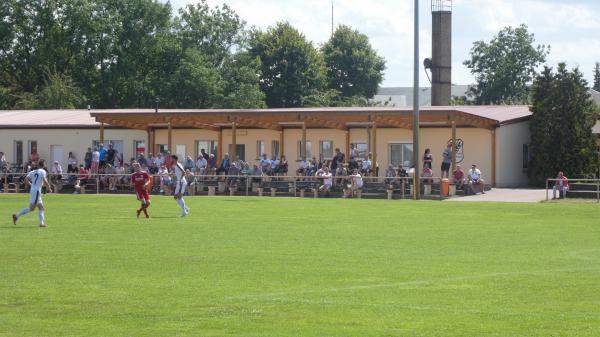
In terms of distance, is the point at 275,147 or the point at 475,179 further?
the point at 275,147

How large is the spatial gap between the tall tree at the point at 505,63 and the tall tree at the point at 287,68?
54.5ft

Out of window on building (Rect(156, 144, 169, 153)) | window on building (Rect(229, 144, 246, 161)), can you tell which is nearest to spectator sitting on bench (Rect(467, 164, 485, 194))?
window on building (Rect(229, 144, 246, 161))

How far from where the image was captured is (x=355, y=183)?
46688 millimetres

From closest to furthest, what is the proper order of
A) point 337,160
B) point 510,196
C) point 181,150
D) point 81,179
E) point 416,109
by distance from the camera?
point 510,196, point 416,109, point 337,160, point 81,179, point 181,150

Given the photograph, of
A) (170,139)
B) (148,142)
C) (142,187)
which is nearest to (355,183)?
(170,139)

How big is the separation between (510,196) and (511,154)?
7.43 m

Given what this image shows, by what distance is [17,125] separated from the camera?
60438 millimetres

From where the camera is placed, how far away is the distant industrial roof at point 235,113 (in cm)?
5122

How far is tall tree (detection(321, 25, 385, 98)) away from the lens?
113938 mm

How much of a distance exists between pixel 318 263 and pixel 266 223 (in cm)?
1083

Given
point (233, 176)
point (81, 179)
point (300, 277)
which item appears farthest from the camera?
point (81, 179)

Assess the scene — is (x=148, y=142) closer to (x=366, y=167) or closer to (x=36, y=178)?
(x=366, y=167)

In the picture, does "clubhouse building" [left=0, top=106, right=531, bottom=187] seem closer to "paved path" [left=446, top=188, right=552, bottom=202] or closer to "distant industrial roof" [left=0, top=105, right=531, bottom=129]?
"distant industrial roof" [left=0, top=105, right=531, bottom=129]

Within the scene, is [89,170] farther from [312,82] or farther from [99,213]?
[312,82]
